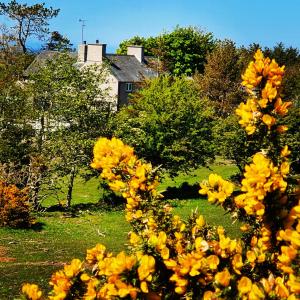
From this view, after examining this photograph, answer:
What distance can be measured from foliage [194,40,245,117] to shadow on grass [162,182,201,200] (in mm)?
22537

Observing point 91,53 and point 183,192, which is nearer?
point 183,192

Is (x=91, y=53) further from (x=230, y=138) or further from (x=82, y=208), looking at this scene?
(x=82, y=208)

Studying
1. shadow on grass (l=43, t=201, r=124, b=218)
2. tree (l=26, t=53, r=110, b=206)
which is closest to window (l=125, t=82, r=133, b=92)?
tree (l=26, t=53, r=110, b=206)

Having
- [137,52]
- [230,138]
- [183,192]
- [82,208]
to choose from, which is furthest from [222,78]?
[82,208]

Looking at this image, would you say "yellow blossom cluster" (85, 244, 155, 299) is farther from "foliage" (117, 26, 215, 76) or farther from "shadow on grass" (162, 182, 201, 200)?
"foliage" (117, 26, 215, 76)

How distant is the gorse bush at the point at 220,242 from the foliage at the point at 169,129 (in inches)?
1406

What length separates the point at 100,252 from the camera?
14.8ft

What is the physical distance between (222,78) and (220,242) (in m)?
65.9

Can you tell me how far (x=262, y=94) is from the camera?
4.16 meters

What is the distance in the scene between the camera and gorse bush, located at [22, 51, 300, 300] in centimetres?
368

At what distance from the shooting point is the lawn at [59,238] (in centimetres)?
1953

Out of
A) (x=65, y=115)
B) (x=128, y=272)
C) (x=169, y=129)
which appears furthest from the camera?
(x=169, y=129)

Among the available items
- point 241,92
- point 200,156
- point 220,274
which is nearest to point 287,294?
point 220,274

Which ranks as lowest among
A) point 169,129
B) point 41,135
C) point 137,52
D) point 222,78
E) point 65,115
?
point 41,135
